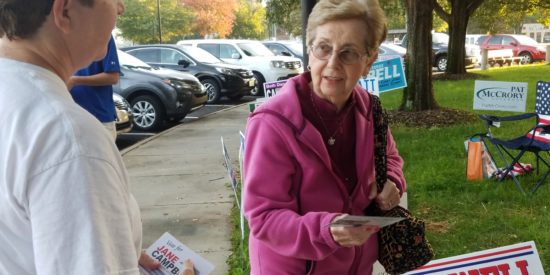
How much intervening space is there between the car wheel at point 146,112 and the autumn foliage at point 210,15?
4315 centimetres

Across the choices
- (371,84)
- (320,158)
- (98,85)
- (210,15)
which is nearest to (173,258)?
(320,158)

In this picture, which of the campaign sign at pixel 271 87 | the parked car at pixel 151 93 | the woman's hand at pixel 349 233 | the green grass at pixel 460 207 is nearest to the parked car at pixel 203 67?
the parked car at pixel 151 93

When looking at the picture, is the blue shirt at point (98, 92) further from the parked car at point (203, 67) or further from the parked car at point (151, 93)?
the parked car at point (203, 67)

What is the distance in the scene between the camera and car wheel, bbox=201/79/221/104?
47.6 feet

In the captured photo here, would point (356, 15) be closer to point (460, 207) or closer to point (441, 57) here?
point (460, 207)

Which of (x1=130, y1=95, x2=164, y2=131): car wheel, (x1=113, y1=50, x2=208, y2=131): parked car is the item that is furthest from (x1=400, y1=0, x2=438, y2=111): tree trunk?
(x1=130, y1=95, x2=164, y2=131): car wheel

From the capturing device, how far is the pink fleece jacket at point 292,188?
5.46ft

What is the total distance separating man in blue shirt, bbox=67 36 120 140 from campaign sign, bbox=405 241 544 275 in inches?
103

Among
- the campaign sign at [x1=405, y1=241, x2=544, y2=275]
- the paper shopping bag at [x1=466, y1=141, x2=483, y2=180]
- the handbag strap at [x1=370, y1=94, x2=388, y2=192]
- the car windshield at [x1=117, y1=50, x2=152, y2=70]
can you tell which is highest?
the handbag strap at [x1=370, y1=94, x2=388, y2=192]

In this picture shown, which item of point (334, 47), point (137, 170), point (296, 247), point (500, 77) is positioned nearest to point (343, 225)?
point (296, 247)

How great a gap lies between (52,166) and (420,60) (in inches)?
379

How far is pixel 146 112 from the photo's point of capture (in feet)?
34.8

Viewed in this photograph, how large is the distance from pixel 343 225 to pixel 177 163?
20.5 feet

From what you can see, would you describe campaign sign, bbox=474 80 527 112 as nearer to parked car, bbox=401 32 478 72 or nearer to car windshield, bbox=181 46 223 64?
car windshield, bbox=181 46 223 64
